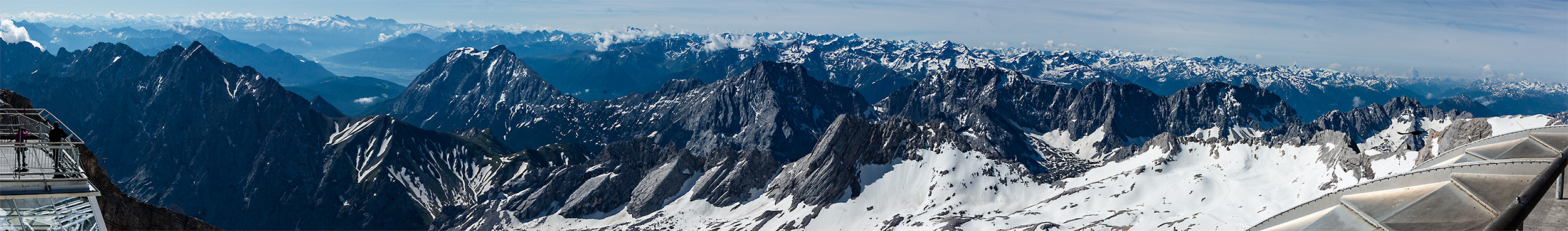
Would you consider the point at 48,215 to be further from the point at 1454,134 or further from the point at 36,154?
the point at 1454,134

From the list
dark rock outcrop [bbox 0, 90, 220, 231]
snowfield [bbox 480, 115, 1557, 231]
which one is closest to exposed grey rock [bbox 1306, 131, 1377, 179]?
snowfield [bbox 480, 115, 1557, 231]

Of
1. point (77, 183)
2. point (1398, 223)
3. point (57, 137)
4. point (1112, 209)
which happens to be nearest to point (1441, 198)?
point (1398, 223)

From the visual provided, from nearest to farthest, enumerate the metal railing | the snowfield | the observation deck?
the observation deck
the metal railing
the snowfield

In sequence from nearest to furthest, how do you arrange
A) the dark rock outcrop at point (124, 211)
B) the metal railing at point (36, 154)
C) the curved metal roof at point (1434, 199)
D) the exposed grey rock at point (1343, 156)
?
the curved metal roof at point (1434, 199) → the metal railing at point (36, 154) → the dark rock outcrop at point (124, 211) → the exposed grey rock at point (1343, 156)

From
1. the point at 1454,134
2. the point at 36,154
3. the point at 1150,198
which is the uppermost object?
the point at 36,154

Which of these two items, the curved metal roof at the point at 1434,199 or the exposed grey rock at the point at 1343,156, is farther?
the exposed grey rock at the point at 1343,156

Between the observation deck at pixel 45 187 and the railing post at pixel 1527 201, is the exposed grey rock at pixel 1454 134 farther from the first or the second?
the observation deck at pixel 45 187

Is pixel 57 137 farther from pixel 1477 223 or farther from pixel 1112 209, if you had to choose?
pixel 1112 209

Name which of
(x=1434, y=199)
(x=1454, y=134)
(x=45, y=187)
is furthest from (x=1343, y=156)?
(x=45, y=187)

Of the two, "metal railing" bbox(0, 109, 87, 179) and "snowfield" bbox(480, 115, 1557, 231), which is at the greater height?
"metal railing" bbox(0, 109, 87, 179)

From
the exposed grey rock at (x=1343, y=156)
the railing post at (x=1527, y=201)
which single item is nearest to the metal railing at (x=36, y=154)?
the railing post at (x=1527, y=201)

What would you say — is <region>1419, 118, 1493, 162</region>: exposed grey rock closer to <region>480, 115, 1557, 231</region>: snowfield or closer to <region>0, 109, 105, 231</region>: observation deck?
<region>480, 115, 1557, 231</region>: snowfield
